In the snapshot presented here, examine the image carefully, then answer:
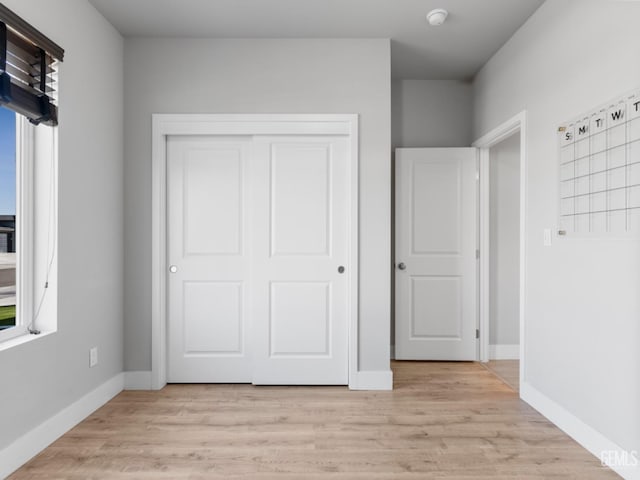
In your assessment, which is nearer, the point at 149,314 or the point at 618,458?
the point at 618,458

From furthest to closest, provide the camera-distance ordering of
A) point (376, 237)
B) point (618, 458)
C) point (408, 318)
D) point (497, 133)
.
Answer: point (408, 318) → point (497, 133) → point (376, 237) → point (618, 458)

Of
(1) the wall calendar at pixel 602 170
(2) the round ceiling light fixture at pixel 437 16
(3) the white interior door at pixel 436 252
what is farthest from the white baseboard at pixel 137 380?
(2) the round ceiling light fixture at pixel 437 16

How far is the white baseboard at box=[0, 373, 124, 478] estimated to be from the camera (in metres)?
1.95

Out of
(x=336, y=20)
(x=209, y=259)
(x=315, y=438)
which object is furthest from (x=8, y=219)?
(x=336, y=20)

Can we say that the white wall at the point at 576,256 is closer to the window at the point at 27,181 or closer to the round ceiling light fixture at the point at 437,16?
the round ceiling light fixture at the point at 437,16

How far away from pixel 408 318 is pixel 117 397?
244cm

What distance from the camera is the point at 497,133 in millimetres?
3283

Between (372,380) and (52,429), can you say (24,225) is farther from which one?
(372,380)

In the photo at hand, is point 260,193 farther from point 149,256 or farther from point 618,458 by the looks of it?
point 618,458

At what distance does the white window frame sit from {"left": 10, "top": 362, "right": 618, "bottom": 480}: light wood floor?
2.47 ft

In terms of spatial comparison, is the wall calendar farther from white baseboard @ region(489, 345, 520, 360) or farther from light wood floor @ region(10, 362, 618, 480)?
white baseboard @ region(489, 345, 520, 360)

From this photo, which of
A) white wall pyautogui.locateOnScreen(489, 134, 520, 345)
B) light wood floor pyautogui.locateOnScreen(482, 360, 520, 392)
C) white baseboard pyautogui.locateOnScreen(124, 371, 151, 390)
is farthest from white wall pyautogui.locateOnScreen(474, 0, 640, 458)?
white baseboard pyautogui.locateOnScreen(124, 371, 151, 390)

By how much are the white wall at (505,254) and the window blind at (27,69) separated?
11.4 ft

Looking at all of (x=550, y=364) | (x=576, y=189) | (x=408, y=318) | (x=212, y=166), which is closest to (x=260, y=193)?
(x=212, y=166)
